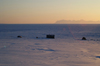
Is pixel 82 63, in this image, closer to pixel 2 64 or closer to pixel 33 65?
pixel 33 65

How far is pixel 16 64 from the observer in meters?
11.7

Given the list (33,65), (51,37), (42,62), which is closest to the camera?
(33,65)

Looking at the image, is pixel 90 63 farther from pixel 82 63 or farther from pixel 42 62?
pixel 42 62

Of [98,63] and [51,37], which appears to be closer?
[98,63]

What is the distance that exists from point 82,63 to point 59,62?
7.61 ft

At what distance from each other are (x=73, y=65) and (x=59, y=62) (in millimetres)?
1495

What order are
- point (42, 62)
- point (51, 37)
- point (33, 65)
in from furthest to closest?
point (51, 37) → point (42, 62) → point (33, 65)

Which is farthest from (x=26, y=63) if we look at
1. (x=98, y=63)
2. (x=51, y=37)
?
(x=51, y=37)

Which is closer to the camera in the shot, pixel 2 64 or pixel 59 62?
pixel 2 64

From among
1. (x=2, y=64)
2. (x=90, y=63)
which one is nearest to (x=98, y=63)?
(x=90, y=63)

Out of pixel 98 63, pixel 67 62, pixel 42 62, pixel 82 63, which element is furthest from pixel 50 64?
pixel 98 63

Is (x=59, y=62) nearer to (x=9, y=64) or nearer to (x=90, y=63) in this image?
(x=90, y=63)

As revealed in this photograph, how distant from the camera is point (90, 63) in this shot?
12273 millimetres

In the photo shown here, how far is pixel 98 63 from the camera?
12.3 meters
